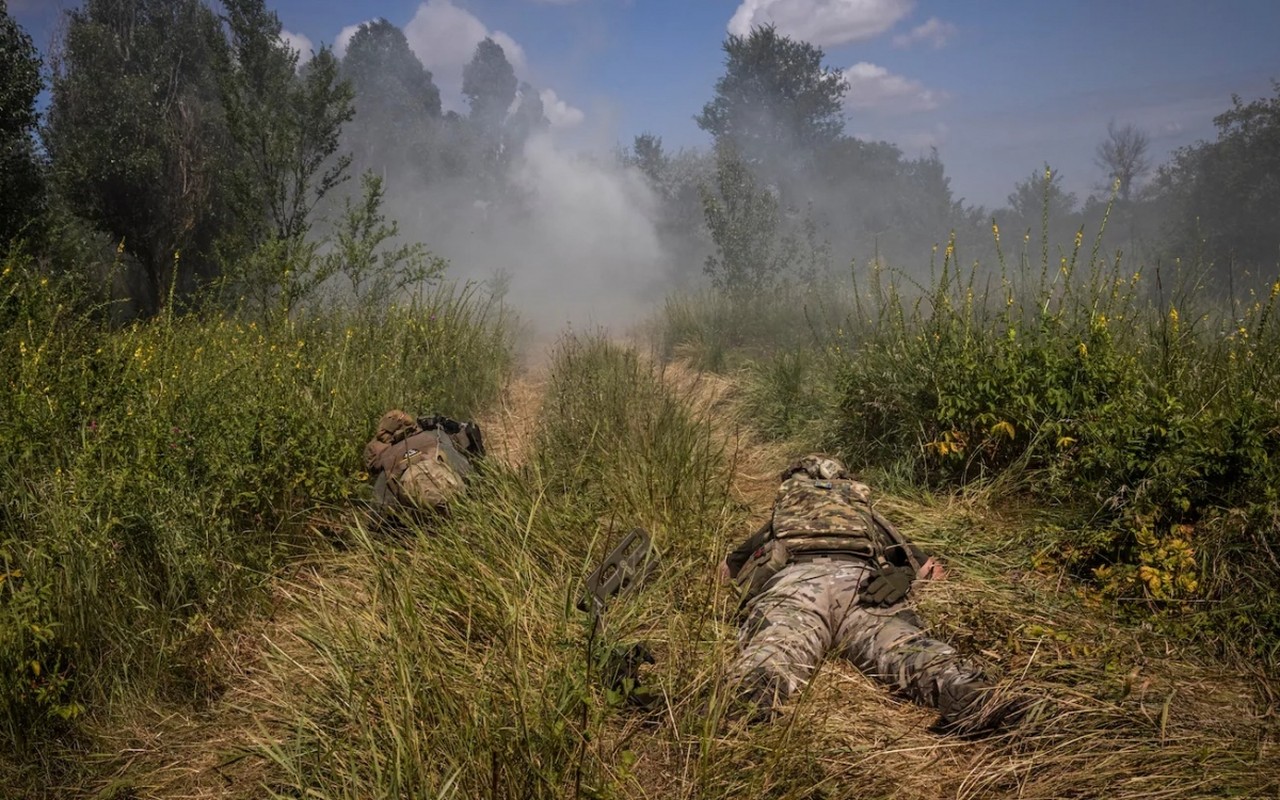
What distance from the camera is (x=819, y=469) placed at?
3592 millimetres

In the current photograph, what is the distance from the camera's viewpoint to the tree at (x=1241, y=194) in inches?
620

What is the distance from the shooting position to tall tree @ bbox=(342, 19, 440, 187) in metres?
31.6

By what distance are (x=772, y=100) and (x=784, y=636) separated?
2631cm

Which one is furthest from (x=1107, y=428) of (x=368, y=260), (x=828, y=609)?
(x=368, y=260)

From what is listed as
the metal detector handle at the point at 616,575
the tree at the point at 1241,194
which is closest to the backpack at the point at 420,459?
the metal detector handle at the point at 616,575

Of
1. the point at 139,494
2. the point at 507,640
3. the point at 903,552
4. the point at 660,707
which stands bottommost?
the point at 660,707

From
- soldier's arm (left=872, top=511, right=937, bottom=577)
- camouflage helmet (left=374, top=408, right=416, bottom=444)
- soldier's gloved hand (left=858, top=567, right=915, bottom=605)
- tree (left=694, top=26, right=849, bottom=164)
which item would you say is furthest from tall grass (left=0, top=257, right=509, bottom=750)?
tree (left=694, top=26, right=849, bottom=164)

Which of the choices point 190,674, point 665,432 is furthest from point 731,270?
point 190,674

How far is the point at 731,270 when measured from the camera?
12.6 m

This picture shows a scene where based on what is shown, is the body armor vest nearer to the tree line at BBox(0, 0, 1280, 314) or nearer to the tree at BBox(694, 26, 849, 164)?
the tree line at BBox(0, 0, 1280, 314)

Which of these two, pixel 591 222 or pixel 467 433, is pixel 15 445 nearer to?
pixel 467 433

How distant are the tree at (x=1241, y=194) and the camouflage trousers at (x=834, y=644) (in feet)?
54.3

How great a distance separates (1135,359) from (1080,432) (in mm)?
590

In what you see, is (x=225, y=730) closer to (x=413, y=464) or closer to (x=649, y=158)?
(x=413, y=464)
